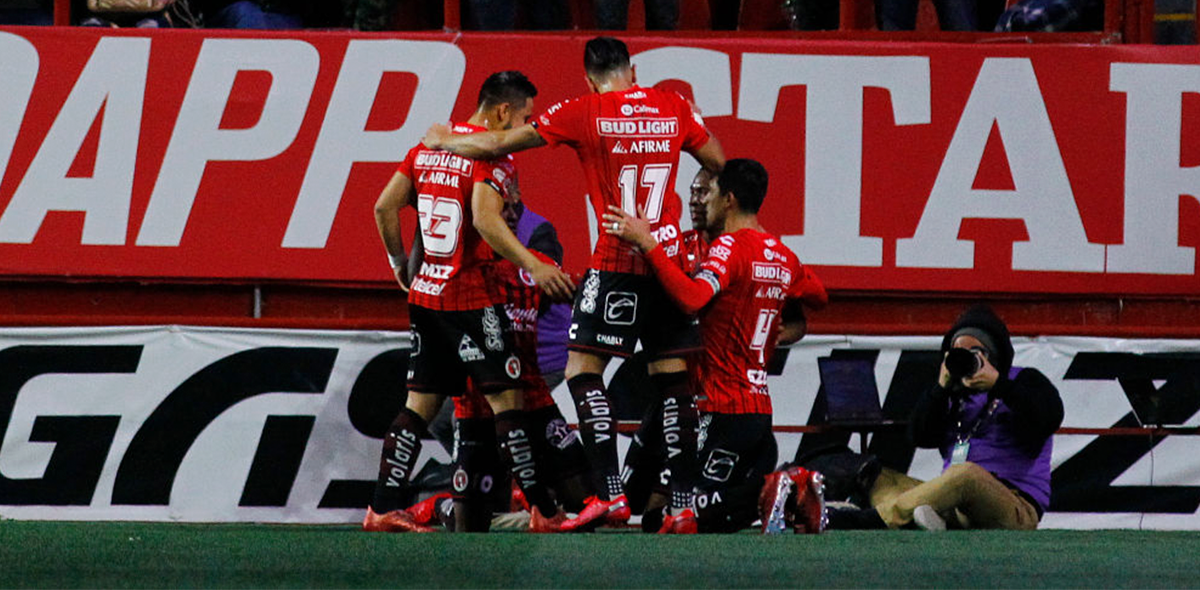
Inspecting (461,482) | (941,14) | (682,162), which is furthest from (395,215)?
(941,14)

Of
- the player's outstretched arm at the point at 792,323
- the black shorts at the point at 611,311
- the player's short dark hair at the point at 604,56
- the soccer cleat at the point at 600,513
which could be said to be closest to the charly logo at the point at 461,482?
the soccer cleat at the point at 600,513

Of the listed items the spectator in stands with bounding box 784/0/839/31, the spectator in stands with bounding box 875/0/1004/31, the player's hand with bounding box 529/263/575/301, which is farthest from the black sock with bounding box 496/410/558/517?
the spectator in stands with bounding box 875/0/1004/31

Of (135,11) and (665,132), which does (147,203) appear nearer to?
(135,11)

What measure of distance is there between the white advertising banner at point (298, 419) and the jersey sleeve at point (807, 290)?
1.25m

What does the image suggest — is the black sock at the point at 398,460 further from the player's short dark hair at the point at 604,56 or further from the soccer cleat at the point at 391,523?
the player's short dark hair at the point at 604,56

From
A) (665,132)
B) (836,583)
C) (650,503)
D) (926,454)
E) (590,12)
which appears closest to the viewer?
(836,583)

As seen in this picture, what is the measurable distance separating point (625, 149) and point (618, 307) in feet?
2.00

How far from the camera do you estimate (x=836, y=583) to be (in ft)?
16.3

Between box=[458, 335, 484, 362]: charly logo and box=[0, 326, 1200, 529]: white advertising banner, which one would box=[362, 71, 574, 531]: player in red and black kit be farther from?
box=[0, 326, 1200, 529]: white advertising banner

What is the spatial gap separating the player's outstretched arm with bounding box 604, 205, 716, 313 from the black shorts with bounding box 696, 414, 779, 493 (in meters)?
0.67

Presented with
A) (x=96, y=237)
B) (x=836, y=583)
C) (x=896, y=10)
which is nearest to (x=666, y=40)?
(x=896, y=10)

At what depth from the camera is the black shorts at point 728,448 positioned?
7.57 meters

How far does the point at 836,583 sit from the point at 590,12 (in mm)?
6702

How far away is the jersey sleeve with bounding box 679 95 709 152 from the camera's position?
7204mm
